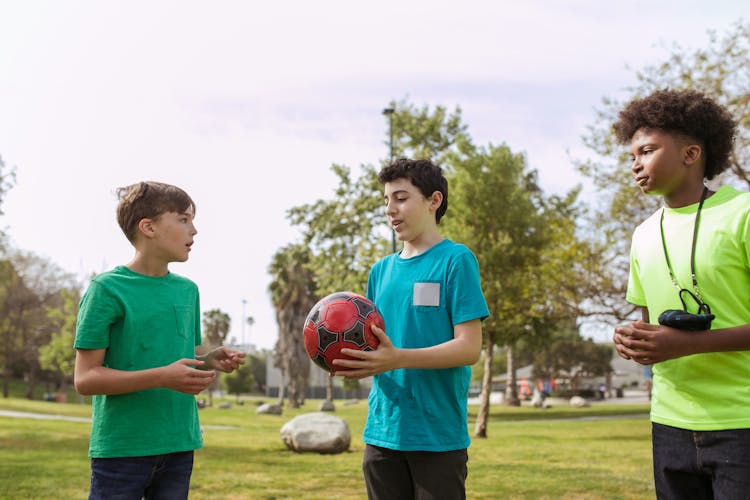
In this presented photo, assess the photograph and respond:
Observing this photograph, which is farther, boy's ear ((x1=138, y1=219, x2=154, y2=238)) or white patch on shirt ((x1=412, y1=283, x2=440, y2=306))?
boy's ear ((x1=138, y1=219, x2=154, y2=238))

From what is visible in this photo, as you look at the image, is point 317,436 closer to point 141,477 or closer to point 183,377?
point 141,477

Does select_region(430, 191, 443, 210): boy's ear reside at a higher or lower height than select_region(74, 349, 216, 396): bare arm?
higher

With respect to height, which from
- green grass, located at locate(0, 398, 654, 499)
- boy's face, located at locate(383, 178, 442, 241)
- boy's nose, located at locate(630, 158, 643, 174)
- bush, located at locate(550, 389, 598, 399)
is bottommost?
bush, located at locate(550, 389, 598, 399)

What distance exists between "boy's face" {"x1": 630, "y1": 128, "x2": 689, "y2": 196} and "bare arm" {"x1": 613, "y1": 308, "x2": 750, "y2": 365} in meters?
0.72

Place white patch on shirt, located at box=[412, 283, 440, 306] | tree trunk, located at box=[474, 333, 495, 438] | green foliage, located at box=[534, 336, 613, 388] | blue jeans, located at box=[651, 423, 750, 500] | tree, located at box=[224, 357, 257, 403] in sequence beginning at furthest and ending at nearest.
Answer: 1. tree, located at box=[224, 357, 257, 403]
2. green foliage, located at box=[534, 336, 613, 388]
3. tree trunk, located at box=[474, 333, 495, 438]
4. white patch on shirt, located at box=[412, 283, 440, 306]
5. blue jeans, located at box=[651, 423, 750, 500]

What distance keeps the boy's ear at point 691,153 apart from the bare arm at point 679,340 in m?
0.81

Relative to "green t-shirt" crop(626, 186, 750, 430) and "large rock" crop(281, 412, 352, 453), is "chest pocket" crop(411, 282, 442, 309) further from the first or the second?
"large rock" crop(281, 412, 352, 453)

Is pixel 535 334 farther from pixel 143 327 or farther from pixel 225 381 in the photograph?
pixel 225 381

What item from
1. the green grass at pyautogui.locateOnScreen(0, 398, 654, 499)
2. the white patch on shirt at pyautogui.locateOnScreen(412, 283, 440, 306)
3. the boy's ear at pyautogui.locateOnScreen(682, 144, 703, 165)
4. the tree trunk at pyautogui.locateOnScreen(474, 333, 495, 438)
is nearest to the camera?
the boy's ear at pyautogui.locateOnScreen(682, 144, 703, 165)

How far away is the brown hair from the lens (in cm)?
376

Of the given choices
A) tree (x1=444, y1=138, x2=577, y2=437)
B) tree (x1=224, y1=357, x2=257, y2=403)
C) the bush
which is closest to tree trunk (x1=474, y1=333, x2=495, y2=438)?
tree (x1=444, y1=138, x2=577, y2=437)

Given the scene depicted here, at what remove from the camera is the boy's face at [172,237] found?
3.75 meters

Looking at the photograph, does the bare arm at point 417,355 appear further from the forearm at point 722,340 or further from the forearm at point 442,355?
the forearm at point 722,340

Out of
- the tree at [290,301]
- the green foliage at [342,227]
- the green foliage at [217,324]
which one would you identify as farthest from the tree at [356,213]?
the green foliage at [217,324]
